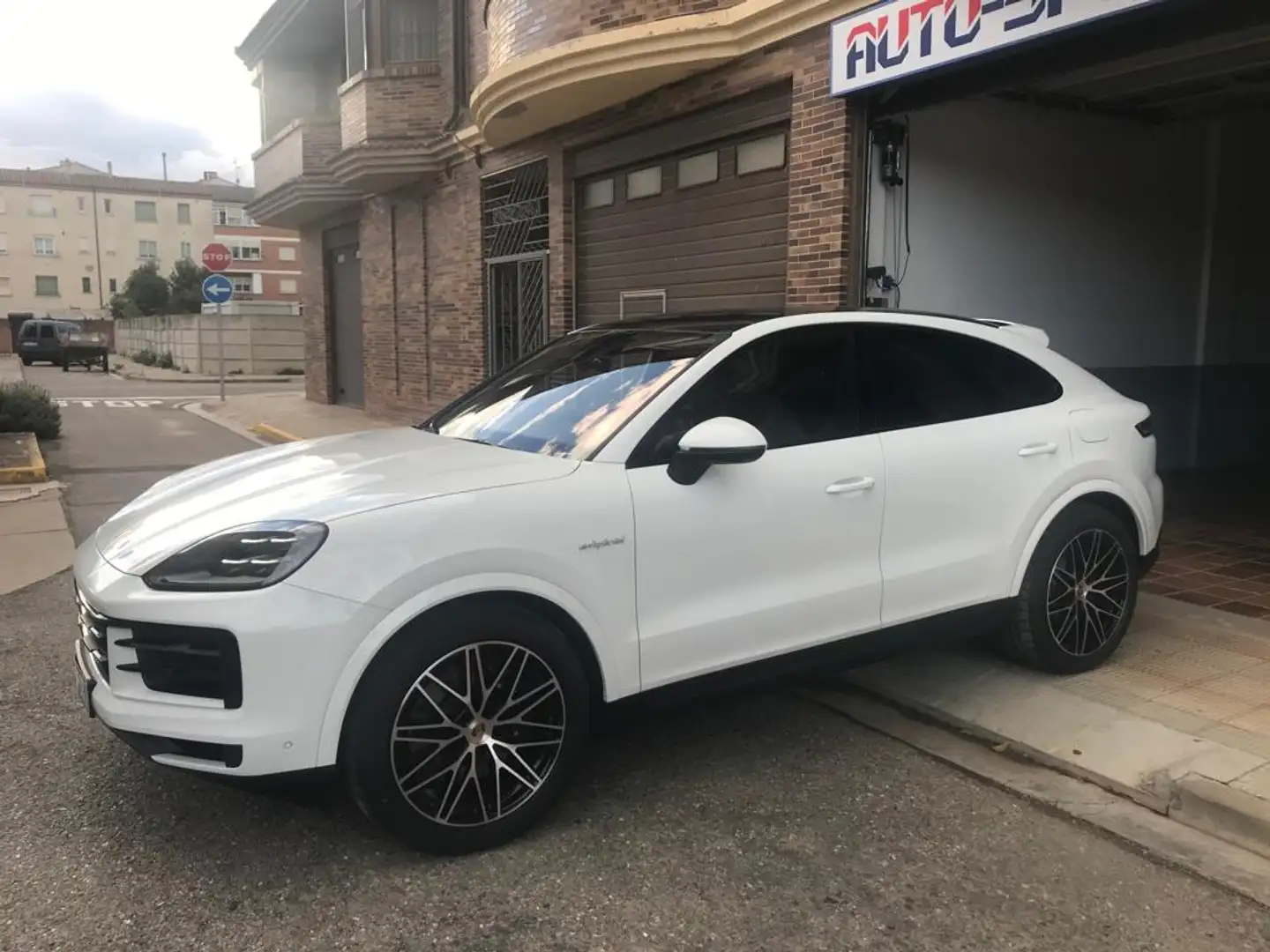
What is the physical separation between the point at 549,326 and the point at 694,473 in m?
8.76

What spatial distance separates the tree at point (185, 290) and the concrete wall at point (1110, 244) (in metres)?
62.3

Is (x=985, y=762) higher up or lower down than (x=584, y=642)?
→ lower down

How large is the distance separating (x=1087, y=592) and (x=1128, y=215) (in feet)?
20.0

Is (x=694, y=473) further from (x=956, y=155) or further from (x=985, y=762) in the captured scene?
(x=956, y=155)

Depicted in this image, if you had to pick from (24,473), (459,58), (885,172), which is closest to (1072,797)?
(885,172)

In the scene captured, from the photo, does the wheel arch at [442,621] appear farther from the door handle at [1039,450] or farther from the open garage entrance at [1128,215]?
the open garage entrance at [1128,215]

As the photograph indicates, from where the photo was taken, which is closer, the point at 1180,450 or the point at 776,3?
the point at 776,3

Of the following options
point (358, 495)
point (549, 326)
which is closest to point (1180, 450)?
point (549, 326)

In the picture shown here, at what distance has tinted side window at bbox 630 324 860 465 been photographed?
3695mm

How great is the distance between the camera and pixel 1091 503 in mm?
4707

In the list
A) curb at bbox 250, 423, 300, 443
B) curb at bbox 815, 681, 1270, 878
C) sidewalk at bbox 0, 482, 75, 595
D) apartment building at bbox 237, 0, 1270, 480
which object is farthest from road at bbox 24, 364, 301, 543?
curb at bbox 815, 681, 1270, 878

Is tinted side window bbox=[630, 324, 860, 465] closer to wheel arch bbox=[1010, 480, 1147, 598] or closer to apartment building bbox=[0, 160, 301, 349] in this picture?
wheel arch bbox=[1010, 480, 1147, 598]

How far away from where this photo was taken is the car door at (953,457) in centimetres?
410

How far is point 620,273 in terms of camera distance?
1087 cm
